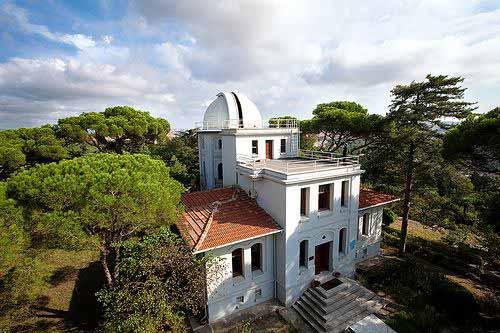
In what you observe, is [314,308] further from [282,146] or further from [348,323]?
[282,146]

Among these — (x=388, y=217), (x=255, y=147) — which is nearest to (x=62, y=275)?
(x=255, y=147)

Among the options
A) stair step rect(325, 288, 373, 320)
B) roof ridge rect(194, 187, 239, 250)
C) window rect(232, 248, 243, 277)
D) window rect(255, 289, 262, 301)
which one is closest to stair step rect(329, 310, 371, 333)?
stair step rect(325, 288, 373, 320)

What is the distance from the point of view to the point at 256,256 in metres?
15.4

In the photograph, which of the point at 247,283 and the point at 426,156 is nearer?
the point at 247,283

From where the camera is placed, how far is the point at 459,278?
17562 millimetres

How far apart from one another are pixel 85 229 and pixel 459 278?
928 inches

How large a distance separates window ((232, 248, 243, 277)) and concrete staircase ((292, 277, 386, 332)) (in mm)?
3877

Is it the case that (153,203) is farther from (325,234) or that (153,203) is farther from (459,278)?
(459,278)

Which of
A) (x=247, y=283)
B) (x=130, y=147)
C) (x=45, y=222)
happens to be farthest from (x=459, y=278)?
(x=130, y=147)

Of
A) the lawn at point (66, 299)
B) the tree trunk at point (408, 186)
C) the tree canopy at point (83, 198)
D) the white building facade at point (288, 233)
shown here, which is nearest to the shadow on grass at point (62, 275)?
the lawn at point (66, 299)

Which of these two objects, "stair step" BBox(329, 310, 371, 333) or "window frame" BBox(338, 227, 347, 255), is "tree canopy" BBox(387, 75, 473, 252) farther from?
"stair step" BBox(329, 310, 371, 333)

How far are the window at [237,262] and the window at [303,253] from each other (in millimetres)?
3912

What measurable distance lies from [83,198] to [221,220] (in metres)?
6.93

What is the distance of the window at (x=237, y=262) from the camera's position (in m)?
14.4
